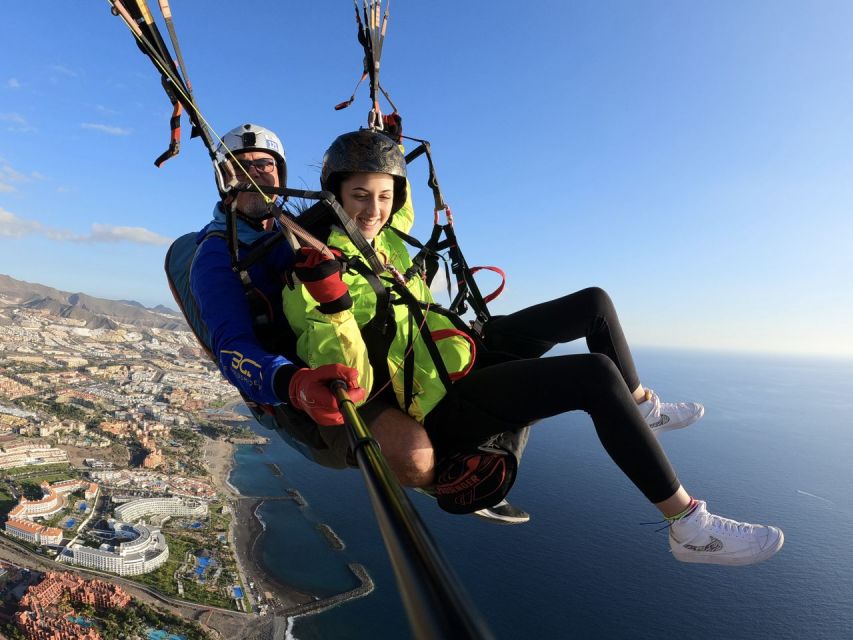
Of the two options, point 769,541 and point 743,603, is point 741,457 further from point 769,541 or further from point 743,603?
point 769,541

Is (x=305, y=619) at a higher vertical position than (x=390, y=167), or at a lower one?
lower

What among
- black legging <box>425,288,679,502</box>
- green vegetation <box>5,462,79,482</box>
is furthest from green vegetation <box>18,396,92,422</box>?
black legging <box>425,288,679,502</box>

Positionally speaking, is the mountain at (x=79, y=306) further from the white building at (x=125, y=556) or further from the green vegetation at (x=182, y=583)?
the green vegetation at (x=182, y=583)

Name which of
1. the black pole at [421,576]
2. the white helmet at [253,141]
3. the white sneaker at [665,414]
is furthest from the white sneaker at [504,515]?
the white helmet at [253,141]

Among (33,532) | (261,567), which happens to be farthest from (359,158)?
(33,532)

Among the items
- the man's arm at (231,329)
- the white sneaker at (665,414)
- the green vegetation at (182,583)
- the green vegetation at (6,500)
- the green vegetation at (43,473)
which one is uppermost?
the man's arm at (231,329)

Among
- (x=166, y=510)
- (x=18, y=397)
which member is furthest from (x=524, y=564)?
(x=18, y=397)
